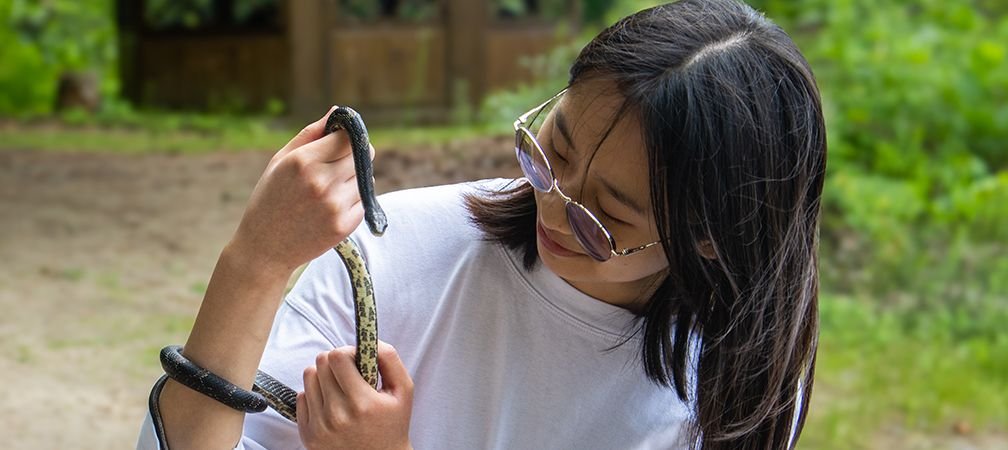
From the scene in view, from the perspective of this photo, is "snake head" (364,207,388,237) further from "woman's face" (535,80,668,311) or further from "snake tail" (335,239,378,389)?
"woman's face" (535,80,668,311)

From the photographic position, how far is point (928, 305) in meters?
5.76

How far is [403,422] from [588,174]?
0.42 metres

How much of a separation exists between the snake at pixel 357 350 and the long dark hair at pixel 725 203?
0.98 feet

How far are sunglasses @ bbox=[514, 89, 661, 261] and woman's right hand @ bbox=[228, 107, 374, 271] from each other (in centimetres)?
29

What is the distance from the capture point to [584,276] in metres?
1.68

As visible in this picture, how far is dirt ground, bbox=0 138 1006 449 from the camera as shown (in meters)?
3.55

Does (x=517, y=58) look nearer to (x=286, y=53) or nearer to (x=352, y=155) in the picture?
(x=286, y=53)

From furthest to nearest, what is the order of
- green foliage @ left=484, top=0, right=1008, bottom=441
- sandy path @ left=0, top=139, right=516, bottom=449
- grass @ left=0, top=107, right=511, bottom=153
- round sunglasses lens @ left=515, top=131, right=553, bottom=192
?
1. grass @ left=0, top=107, right=511, bottom=153
2. green foliage @ left=484, top=0, right=1008, bottom=441
3. sandy path @ left=0, top=139, right=516, bottom=449
4. round sunglasses lens @ left=515, top=131, right=553, bottom=192

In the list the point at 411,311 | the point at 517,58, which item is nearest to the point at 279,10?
the point at 517,58

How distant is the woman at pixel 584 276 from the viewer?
147cm

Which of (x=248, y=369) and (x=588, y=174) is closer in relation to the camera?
(x=248, y=369)

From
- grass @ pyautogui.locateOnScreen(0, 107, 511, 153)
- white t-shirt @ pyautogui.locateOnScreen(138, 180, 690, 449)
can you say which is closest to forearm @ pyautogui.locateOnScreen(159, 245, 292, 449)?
white t-shirt @ pyautogui.locateOnScreen(138, 180, 690, 449)

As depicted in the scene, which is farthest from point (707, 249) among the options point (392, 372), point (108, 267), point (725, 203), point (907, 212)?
point (907, 212)

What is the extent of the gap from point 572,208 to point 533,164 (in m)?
0.10
